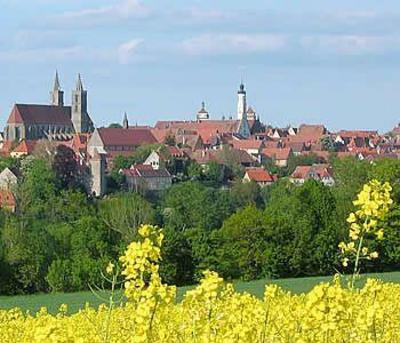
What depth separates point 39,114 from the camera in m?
163

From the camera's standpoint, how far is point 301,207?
50219mm

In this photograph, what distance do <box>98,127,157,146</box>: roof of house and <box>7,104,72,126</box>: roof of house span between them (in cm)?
1197

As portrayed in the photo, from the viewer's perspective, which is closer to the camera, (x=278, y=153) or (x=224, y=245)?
(x=224, y=245)

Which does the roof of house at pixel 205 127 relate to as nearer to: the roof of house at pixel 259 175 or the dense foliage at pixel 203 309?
the roof of house at pixel 259 175

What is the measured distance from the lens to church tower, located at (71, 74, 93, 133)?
172 meters

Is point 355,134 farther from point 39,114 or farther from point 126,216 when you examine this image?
point 126,216

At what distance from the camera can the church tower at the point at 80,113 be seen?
172 m

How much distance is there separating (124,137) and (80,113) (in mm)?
20069

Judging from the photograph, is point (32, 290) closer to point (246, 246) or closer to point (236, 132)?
point (246, 246)

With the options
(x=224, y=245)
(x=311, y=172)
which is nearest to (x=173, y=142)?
(x=311, y=172)

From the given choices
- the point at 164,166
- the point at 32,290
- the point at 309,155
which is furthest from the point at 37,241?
the point at 309,155

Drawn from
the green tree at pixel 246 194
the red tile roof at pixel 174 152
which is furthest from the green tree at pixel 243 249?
the red tile roof at pixel 174 152

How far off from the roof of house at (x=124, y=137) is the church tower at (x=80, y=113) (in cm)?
1581

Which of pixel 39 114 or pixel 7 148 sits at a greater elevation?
pixel 39 114
